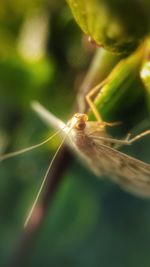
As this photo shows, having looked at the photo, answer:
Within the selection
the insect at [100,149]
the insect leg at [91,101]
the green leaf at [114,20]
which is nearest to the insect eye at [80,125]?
the insect at [100,149]

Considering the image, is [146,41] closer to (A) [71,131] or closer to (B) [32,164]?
(A) [71,131]

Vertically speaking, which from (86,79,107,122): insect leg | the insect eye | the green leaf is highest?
the insect eye

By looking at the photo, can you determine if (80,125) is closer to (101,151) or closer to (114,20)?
(101,151)

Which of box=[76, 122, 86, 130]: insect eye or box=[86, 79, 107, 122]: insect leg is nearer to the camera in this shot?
box=[86, 79, 107, 122]: insect leg

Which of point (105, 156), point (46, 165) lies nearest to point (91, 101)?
point (105, 156)

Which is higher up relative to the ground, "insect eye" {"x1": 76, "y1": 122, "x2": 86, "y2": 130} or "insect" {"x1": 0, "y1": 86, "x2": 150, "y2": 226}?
"insect eye" {"x1": 76, "y1": 122, "x2": 86, "y2": 130}

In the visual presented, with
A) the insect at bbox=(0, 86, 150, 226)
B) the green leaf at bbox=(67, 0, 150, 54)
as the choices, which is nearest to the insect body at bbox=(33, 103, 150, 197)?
the insect at bbox=(0, 86, 150, 226)

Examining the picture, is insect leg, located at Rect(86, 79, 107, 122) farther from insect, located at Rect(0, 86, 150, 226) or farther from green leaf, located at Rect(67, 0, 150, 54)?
green leaf, located at Rect(67, 0, 150, 54)
